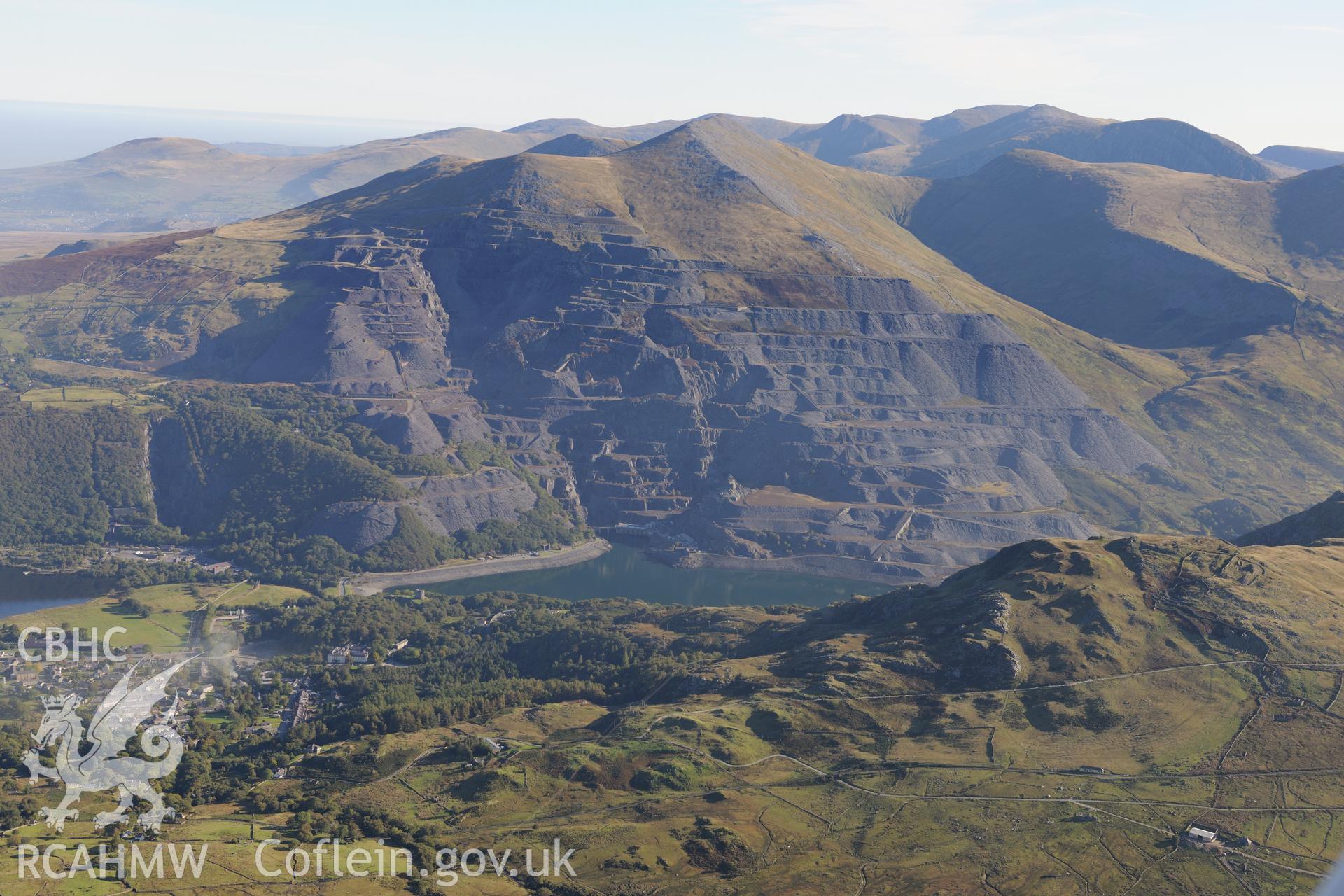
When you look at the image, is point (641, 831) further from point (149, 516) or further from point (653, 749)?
point (149, 516)

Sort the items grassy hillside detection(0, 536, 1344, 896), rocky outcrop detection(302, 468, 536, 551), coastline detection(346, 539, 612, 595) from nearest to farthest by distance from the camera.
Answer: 1. grassy hillside detection(0, 536, 1344, 896)
2. coastline detection(346, 539, 612, 595)
3. rocky outcrop detection(302, 468, 536, 551)

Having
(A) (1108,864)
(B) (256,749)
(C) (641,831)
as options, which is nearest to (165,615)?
(B) (256,749)

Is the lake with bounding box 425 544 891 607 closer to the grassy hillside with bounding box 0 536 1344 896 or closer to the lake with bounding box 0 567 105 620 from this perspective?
the grassy hillside with bounding box 0 536 1344 896

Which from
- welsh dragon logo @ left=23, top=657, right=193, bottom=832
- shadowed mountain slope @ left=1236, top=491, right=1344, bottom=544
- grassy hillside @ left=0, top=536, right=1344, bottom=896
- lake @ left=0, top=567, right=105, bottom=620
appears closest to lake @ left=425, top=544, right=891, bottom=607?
grassy hillside @ left=0, top=536, right=1344, bottom=896

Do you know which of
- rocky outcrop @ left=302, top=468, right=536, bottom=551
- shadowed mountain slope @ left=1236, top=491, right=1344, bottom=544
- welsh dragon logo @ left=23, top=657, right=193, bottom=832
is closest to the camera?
welsh dragon logo @ left=23, top=657, right=193, bottom=832

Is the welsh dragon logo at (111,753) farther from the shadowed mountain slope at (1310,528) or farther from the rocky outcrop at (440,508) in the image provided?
the shadowed mountain slope at (1310,528)

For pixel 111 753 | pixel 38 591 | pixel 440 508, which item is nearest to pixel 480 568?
pixel 440 508

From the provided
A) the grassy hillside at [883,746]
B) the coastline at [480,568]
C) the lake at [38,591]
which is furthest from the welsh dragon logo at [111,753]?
the coastline at [480,568]

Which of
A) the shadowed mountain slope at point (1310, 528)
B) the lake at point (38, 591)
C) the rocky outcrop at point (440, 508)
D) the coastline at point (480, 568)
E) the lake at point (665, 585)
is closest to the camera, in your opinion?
the shadowed mountain slope at point (1310, 528)
